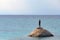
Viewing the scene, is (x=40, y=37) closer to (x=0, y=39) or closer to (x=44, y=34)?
(x=44, y=34)

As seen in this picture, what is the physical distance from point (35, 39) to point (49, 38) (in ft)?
5.40

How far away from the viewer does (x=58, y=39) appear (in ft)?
116

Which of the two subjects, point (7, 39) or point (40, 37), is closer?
point (40, 37)

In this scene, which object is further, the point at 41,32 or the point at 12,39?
the point at 12,39

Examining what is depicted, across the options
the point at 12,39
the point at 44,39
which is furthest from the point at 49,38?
the point at 12,39

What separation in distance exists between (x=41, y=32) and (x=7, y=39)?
5.71 metres

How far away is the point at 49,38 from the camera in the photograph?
34875 millimetres

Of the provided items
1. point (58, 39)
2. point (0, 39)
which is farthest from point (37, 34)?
point (0, 39)

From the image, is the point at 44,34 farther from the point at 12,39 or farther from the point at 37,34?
the point at 12,39

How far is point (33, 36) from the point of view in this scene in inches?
1372

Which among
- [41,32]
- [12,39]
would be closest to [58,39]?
[41,32]

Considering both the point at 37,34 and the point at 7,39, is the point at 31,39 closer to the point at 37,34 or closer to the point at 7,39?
the point at 37,34

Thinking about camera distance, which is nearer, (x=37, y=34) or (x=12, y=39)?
(x=37, y=34)

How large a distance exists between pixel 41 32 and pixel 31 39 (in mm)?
1566
